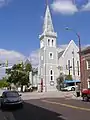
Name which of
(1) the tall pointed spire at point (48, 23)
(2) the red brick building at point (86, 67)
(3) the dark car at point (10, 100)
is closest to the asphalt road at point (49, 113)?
(3) the dark car at point (10, 100)

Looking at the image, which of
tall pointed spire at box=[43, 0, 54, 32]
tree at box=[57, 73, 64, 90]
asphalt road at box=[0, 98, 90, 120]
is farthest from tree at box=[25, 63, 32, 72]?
asphalt road at box=[0, 98, 90, 120]

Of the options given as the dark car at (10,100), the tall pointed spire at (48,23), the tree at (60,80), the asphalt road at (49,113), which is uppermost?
the tall pointed spire at (48,23)

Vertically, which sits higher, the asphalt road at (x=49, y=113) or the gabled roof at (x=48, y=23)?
the gabled roof at (x=48, y=23)

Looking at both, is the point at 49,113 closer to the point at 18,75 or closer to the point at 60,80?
the point at 60,80

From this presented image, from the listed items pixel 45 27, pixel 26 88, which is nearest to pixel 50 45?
pixel 45 27

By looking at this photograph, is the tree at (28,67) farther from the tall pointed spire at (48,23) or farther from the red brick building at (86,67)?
the red brick building at (86,67)

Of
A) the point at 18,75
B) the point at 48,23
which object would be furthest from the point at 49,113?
the point at 48,23

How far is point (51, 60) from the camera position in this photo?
80.9 m

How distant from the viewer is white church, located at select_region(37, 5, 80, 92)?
79.3 m

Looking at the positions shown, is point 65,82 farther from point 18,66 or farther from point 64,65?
point 18,66

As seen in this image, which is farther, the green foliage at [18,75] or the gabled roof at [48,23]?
the gabled roof at [48,23]

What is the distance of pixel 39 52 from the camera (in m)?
86.9

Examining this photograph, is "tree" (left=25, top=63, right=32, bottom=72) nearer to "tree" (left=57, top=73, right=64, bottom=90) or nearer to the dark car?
"tree" (left=57, top=73, right=64, bottom=90)

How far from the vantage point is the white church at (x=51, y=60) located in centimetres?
7931
